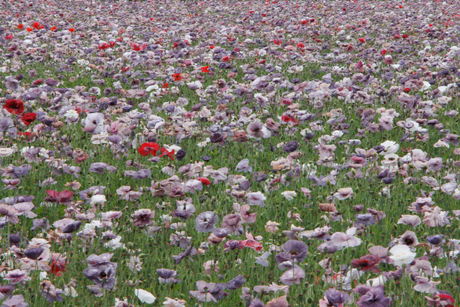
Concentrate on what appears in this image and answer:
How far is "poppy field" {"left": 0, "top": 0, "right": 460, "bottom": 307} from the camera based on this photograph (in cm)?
254

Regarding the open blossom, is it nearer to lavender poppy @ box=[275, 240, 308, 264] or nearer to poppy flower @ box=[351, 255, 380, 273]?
poppy flower @ box=[351, 255, 380, 273]

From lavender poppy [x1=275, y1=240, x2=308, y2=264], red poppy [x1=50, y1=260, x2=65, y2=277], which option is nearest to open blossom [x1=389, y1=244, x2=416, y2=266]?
lavender poppy [x1=275, y1=240, x2=308, y2=264]

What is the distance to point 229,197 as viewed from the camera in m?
3.77

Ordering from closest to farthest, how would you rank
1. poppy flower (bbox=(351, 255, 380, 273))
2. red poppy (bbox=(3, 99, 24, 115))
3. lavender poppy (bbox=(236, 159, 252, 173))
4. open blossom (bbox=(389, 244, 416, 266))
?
poppy flower (bbox=(351, 255, 380, 273)) → open blossom (bbox=(389, 244, 416, 266)) → red poppy (bbox=(3, 99, 24, 115)) → lavender poppy (bbox=(236, 159, 252, 173))

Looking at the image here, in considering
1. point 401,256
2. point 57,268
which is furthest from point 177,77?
point 401,256

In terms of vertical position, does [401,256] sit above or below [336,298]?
below

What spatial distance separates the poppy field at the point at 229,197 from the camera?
8.32ft

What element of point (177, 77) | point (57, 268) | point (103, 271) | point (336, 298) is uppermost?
point (336, 298)

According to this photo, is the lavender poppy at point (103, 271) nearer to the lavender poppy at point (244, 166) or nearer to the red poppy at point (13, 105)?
the lavender poppy at point (244, 166)

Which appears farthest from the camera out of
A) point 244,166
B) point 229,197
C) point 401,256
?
point 244,166

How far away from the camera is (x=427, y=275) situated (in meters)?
2.64

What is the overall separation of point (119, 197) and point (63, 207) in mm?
431

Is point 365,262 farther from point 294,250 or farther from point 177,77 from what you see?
point 177,77

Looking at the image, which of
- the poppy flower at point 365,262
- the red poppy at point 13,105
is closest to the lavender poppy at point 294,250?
the poppy flower at point 365,262
